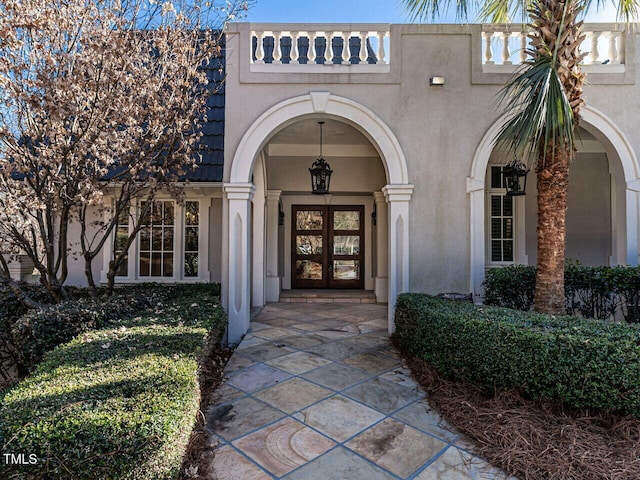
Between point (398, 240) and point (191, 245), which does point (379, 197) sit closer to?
point (398, 240)

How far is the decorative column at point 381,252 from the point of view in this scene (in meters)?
9.11

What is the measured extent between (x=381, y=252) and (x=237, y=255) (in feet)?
15.0

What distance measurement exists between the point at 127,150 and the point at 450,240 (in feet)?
17.4

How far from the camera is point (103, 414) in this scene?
84.7 inches

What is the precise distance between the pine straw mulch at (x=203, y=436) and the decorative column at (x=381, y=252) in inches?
206

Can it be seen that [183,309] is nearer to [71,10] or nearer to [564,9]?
[71,10]

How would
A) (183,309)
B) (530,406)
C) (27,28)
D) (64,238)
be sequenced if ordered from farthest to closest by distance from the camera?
(64,238) → (183,309) → (27,28) → (530,406)

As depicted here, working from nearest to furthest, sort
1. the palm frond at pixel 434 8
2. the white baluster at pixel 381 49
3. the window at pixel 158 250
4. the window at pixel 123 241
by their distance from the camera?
the palm frond at pixel 434 8 < the white baluster at pixel 381 49 < the window at pixel 123 241 < the window at pixel 158 250

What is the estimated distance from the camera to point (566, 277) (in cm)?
558

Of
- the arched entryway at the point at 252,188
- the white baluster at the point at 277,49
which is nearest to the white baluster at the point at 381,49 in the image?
the arched entryway at the point at 252,188

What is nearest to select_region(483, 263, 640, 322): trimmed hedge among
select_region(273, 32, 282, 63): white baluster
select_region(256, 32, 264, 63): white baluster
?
select_region(273, 32, 282, 63): white baluster

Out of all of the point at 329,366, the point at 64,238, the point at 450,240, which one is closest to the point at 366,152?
the point at 450,240

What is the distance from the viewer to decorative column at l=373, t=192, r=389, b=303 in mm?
9109

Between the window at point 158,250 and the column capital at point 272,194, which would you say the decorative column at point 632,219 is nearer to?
the column capital at point 272,194
